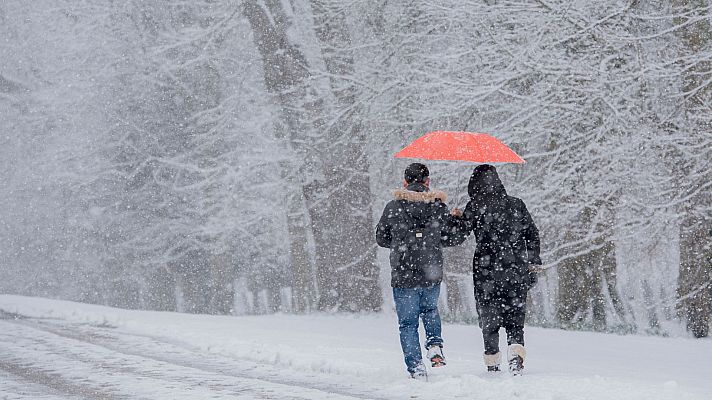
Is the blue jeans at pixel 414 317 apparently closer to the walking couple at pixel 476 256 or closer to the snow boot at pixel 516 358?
the walking couple at pixel 476 256

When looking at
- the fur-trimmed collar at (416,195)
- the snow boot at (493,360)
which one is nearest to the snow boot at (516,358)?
the snow boot at (493,360)

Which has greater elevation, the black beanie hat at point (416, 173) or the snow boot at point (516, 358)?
the black beanie hat at point (416, 173)

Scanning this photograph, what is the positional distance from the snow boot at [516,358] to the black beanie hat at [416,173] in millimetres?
1603

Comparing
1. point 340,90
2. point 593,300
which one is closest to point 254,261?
point 340,90

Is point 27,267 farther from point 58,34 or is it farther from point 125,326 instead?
point 125,326

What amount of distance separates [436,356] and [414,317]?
1.24 ft

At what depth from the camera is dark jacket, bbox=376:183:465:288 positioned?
892 centimetres

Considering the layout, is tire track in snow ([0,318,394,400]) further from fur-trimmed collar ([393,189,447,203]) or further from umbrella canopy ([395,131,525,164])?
umbrella canopy ([395,131,525,164])

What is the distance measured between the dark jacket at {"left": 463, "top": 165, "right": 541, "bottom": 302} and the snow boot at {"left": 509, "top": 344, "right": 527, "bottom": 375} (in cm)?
43

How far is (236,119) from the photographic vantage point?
74.9ft

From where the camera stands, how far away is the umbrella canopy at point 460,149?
29.6 ft

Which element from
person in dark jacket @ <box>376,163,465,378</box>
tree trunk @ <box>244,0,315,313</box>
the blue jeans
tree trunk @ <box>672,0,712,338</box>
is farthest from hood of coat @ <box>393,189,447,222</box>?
tree trunk @ <box>244,0,315,313</box>

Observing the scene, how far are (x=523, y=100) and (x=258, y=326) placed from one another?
15.8ft

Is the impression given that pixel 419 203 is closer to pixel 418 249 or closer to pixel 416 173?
pixel 416 173
